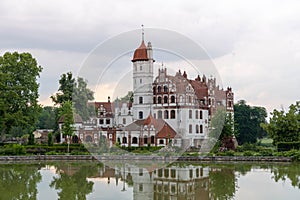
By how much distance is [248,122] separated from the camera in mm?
48938

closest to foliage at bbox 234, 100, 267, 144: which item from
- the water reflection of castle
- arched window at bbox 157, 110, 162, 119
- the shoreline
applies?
arched window at bbox 157, 110, 162, 119

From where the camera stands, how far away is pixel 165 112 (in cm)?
3934

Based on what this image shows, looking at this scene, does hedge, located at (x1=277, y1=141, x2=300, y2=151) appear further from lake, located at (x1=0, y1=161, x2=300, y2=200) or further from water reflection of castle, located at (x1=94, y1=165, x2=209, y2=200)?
water reflection of castle, located at (x1=94, y1=165, x2=209, y2=200)

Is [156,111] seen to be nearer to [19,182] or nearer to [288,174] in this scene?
[288,174]

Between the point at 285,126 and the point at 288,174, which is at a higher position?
the point at 285,126

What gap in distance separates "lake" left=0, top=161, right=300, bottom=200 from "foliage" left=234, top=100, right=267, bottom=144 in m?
22.2

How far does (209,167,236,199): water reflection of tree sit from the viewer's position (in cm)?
1589

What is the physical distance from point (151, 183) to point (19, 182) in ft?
18.9

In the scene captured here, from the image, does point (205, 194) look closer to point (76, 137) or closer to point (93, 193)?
point (93, 193)

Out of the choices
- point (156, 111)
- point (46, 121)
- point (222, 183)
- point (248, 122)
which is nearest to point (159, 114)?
point (156, 111)

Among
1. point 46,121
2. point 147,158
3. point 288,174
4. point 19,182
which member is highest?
point 46,121

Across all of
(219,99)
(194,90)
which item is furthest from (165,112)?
(219,99)

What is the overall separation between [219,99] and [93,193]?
29655 millimetres

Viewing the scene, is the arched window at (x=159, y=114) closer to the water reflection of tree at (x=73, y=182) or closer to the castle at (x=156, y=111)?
the castle at (x=156, y=111)
